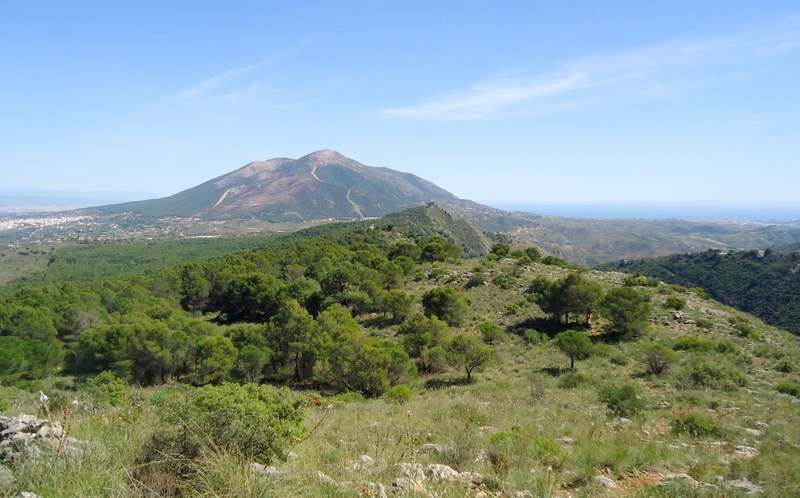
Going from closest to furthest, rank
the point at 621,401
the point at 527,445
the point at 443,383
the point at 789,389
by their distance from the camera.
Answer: the point at 527,445 < the point at 621,401 < the point at 789,389 < the point at 443,383

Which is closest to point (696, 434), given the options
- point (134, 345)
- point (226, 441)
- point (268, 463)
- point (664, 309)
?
point (268, 463)

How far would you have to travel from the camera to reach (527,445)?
5578 millimetres

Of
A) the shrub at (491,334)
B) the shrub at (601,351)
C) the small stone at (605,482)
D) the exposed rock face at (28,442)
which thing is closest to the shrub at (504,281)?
the shrub at (491,334)

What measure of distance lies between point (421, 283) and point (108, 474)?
32.1 m

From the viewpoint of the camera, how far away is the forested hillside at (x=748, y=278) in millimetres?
46750

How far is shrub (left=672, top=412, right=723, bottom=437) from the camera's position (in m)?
7.05

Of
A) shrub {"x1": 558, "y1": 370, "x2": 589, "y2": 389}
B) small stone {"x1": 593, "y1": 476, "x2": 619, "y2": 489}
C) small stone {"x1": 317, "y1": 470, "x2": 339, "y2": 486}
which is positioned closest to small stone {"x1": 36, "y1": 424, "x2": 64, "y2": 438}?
small stone {"x1": 317, "y1": 470, "x2": 339, "y2": 486}

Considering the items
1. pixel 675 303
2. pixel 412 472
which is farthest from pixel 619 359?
pixel 412 472

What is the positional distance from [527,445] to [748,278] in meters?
72.1

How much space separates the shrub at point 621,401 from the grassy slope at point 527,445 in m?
0.22

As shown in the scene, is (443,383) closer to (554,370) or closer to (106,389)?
(554,370)

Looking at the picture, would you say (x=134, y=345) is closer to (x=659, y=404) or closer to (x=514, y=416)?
(x=514, y=416)

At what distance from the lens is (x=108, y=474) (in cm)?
324

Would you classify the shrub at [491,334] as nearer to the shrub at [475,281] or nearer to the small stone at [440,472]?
the shrub at [475,281]
